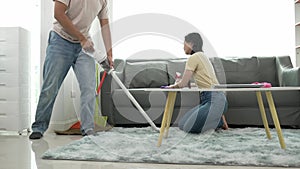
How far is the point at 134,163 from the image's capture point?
4.71ft

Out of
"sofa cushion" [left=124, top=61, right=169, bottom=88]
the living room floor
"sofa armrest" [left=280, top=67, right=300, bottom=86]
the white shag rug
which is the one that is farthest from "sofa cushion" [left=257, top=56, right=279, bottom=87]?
the living room floor

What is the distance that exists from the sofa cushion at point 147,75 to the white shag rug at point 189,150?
0.99m

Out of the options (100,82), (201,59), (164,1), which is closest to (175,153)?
(201,59)

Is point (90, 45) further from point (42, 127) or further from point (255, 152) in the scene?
point (255, 152)

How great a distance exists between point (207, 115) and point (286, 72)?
3.14ft

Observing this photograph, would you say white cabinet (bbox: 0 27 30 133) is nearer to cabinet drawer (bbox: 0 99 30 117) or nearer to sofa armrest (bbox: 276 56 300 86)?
cabinet drawer (bbox: 0 99 30 117)

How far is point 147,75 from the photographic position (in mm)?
3184

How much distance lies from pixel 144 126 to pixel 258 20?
65.1 inches

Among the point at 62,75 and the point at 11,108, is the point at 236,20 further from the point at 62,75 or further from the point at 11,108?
the point at 11,108

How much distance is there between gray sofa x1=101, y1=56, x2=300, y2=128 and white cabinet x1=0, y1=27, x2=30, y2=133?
0.66 meters

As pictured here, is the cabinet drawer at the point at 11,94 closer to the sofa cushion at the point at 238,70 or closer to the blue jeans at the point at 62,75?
the blue jeans at the point at 62,75

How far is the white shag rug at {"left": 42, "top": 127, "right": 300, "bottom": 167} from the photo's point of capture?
1.43 m

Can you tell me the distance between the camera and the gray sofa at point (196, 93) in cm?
278

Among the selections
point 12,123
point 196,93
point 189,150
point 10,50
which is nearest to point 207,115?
point 196,93
